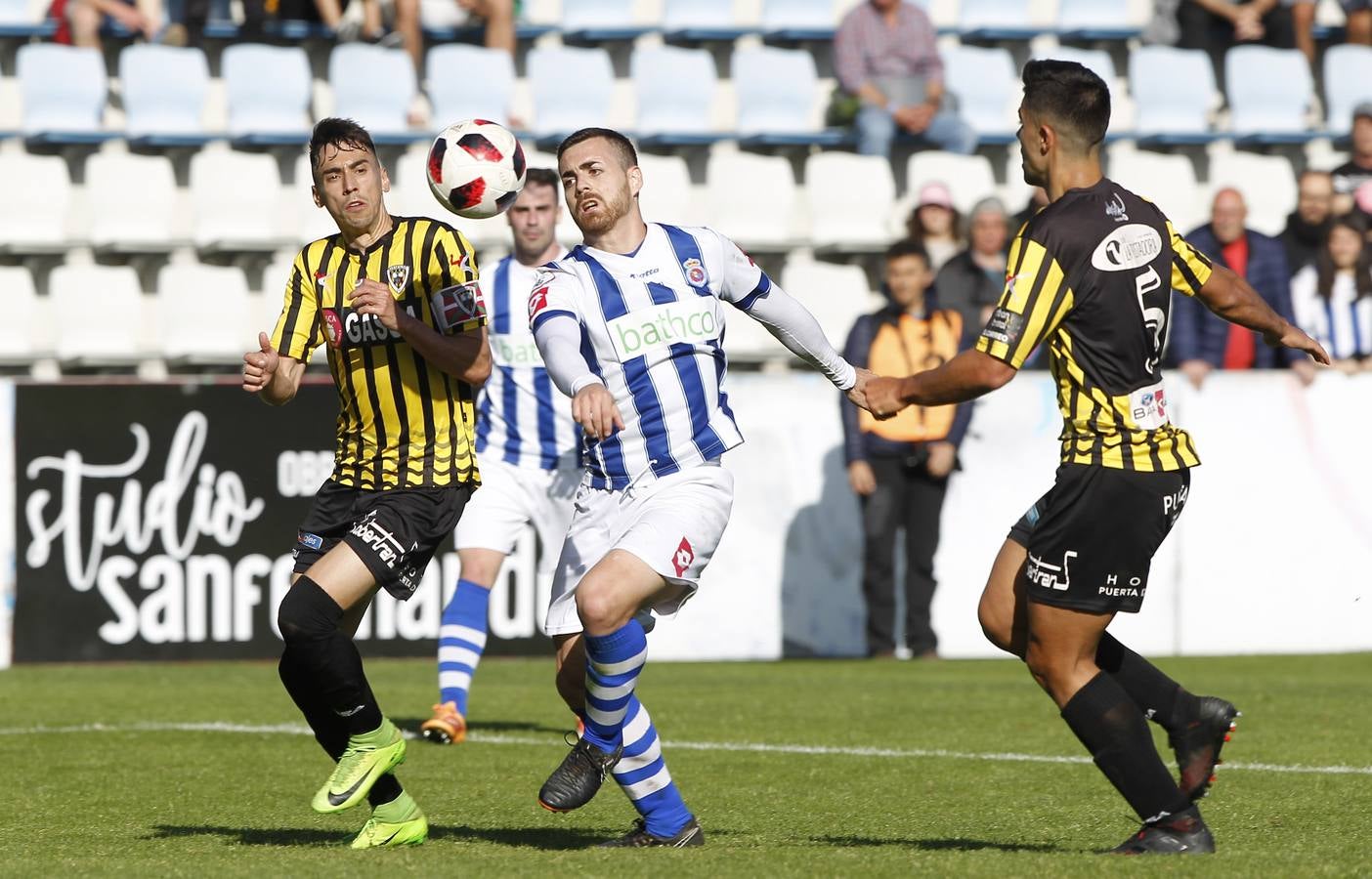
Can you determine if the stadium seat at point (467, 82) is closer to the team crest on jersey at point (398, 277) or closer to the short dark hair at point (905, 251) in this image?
the short dark hair at point (905, 251)

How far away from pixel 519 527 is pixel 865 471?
11.7ft

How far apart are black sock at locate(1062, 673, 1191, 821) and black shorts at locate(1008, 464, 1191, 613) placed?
0.26m

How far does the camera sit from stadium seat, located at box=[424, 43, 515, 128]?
50.8ft

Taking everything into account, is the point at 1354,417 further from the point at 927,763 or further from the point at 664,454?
the point at 664,454

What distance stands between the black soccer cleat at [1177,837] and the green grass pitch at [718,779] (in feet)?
0.32

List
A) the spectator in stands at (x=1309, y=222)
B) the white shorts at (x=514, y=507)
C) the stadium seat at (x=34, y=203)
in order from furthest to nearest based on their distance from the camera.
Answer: the stadium seat at (x=34, y=203) → the spectator in stands at (x=1309, y=222) → the white shorts at (x=514, y=507)

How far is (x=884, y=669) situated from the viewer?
38.9ft

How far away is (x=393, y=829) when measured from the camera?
5867 millimetres

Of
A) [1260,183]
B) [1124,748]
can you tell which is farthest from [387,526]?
[1260,183]

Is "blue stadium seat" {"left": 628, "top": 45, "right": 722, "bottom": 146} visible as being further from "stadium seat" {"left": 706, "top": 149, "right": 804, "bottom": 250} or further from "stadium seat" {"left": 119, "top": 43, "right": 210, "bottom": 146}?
"stadium seat" {"left": 119, "top": 43, "right": 210, "bottom": 146}

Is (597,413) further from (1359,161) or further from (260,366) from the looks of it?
(1359,161)

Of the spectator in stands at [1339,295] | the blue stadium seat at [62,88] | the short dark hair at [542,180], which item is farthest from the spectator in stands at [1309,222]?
the blue stadium seat at [62,88]

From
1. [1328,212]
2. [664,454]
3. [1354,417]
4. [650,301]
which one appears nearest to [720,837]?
[664,454]

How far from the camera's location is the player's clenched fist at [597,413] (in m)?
5.16
